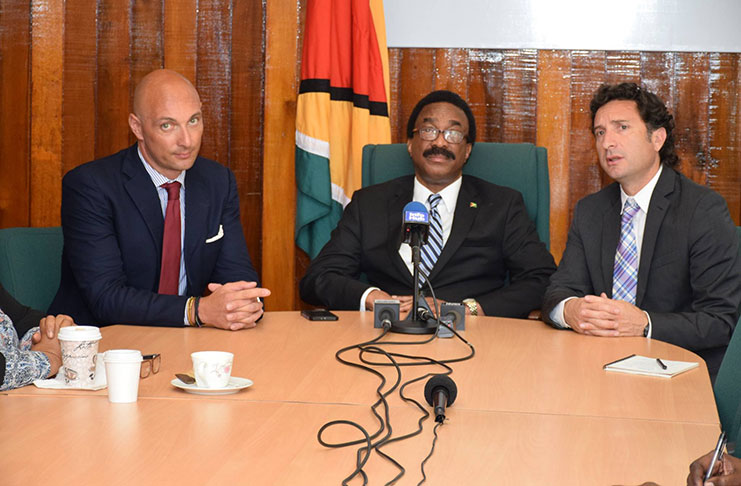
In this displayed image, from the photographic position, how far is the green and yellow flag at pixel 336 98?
3.53 meters

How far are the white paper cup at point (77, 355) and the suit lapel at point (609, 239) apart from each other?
1683mm

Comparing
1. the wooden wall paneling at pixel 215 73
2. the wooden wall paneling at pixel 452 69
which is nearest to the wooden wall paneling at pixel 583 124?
the wooden wall paneling at pixel 452 69

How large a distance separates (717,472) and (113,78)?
341 cm

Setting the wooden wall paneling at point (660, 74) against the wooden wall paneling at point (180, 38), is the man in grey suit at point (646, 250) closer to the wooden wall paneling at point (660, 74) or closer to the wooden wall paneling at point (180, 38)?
the wooden wall paneling at point (660, 74)

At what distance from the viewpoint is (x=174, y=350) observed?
1.82 meters

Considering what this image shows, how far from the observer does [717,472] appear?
3.52ft

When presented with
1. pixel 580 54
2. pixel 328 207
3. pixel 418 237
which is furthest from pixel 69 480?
pixel 580 54

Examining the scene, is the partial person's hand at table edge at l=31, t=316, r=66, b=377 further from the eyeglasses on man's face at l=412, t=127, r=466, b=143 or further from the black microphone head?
the eyeglasses on man's face at l=412, t=127, r=466, b=143

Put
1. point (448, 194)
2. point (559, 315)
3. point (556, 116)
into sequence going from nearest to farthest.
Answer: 1. point (559, 315)
2. point (448, 194)
3. point (556, 116)

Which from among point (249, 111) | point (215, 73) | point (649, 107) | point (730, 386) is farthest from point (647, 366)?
point (215, 73)

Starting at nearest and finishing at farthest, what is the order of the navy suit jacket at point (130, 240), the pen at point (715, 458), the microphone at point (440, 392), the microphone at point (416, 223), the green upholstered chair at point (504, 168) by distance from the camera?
the pen at point (715, 458) → the microphone at point (440, 392) → the microphone at point (416, 223) → the navy suit jacket at point (130, 240) → the green upholstered chair at point (504, 168)

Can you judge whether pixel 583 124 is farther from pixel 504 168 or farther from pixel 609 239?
pixel 609 239

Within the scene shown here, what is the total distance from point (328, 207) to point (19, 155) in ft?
5.04

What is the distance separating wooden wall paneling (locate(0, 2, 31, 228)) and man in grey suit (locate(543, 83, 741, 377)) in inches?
103
